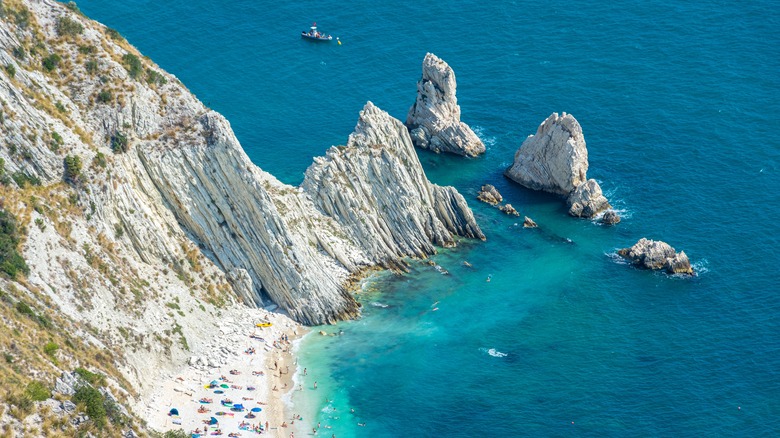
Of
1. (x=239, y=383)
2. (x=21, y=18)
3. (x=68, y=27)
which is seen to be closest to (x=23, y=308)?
(x=239, y=383)

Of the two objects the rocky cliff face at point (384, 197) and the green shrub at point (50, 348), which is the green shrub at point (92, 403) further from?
the rocky cliff face at point (384, 197)

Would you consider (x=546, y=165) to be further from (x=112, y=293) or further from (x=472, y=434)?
(x=112, y=293)

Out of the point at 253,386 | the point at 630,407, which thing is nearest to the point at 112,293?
the point at 253,386

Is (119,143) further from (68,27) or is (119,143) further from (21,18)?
(21,18)

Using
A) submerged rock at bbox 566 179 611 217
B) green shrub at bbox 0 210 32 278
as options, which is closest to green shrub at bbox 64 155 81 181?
green shrub at bbox 0 210 32 278

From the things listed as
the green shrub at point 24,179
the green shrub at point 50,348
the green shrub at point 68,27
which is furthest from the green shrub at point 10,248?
the green shrub at point 68,27

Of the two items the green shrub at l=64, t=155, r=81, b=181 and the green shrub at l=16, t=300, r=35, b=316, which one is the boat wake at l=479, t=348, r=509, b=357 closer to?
the green shrub at l=64, t=155, r=81, b=181

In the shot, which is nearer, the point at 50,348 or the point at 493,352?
the point at 50,348
